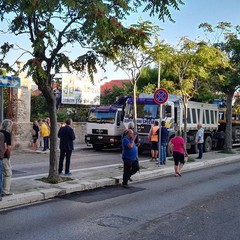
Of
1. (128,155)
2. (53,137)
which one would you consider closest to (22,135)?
(53,137)

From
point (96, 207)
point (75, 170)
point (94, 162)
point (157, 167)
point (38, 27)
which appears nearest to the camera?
point (96, 207)

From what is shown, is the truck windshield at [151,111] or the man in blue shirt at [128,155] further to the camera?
the truck windshield at [151,111]

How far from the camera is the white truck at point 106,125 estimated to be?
21.0 metres

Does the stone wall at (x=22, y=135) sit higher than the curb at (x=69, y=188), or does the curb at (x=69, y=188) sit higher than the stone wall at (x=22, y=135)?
the stone wall at (x=22, y=135)

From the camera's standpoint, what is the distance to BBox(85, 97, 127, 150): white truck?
68.8ft

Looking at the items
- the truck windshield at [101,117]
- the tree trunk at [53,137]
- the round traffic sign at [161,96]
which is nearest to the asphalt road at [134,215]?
the tree trunk at [53,137]

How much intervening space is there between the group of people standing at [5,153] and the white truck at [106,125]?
1236cm

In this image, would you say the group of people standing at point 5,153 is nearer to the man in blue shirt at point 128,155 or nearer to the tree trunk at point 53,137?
the tree trunk at point 53,137

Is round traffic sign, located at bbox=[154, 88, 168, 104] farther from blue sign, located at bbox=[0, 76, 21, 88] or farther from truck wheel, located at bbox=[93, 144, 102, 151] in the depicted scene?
truck wheel, located at bbox=[93, 144, 102, 151]

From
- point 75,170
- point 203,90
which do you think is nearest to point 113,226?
point 75,170

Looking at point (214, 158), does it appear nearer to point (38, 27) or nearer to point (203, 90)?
point (203, 90)

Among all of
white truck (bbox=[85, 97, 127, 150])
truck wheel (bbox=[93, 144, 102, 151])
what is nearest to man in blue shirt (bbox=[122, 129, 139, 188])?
white truck (bbox=[85, 97, 127, 150])

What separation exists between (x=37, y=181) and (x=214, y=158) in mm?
10472

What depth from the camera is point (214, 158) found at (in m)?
18.8
